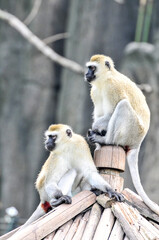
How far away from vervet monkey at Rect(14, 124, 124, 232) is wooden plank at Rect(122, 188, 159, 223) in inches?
11.6

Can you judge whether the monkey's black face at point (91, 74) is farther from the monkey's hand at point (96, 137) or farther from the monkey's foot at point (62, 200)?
the monkey's foot at point (62, 200)

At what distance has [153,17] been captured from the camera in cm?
1238

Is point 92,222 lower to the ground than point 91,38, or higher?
lower

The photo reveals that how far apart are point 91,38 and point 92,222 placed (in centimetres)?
803

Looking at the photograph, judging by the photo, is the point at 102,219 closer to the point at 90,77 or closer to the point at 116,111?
the point at 116,111

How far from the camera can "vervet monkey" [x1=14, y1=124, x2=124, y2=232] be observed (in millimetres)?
5703

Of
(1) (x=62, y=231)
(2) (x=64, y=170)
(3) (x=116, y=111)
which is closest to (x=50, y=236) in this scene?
(1) (x=62, y=231)

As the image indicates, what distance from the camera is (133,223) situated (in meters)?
4.91

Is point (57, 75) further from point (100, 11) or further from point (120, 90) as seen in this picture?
point (120, 90)

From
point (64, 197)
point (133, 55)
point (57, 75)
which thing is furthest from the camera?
point (57, 75)

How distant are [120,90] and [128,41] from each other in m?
6.43

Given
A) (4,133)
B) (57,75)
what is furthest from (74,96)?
(4,133)

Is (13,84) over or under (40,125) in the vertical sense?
over

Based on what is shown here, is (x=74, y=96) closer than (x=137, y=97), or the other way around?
(x=137, y=97)
